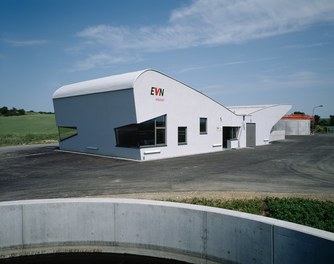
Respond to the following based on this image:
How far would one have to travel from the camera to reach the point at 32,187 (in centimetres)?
1252

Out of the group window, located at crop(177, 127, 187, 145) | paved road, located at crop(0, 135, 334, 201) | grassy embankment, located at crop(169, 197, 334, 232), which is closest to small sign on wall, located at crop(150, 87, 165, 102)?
window, located at crop(177, 127, 187, 145)

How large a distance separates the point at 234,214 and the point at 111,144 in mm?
16874

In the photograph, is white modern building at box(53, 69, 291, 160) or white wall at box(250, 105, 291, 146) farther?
white wall at box(250, 105, 291, 146)

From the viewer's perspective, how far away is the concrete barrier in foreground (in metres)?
6.52

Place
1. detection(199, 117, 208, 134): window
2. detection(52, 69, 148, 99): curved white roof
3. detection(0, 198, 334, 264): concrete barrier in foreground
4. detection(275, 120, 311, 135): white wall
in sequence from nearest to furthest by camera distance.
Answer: detection(0, 198, 334, 264): concrete barrier in foreground
detection(52, 69, 148, 99): curved white roof
detection(199, 117, 208, 134): window
detection(275, 120, 311, 135): white wall

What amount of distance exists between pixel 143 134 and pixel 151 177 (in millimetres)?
6380

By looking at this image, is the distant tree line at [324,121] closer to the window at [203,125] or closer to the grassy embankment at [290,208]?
the window at [203,125]

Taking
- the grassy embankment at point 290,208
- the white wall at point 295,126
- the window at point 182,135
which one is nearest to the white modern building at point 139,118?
the window at point 182,135

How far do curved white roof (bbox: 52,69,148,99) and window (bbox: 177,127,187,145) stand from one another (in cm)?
573

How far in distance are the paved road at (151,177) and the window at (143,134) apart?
1.63 metres

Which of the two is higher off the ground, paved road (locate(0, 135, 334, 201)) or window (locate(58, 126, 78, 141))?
window (locate(58, 126, 78, 141))

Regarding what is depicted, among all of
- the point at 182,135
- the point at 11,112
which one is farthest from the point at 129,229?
the point at 11,112

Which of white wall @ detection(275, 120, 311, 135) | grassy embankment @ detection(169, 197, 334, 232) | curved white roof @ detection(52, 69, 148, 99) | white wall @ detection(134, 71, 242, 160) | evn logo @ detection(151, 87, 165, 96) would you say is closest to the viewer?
grassy embankment @ detection(169, 197, 334, 232)

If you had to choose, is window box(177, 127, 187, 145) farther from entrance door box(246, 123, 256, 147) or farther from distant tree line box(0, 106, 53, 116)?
distant tree line box(0, 106, 53, 116)
